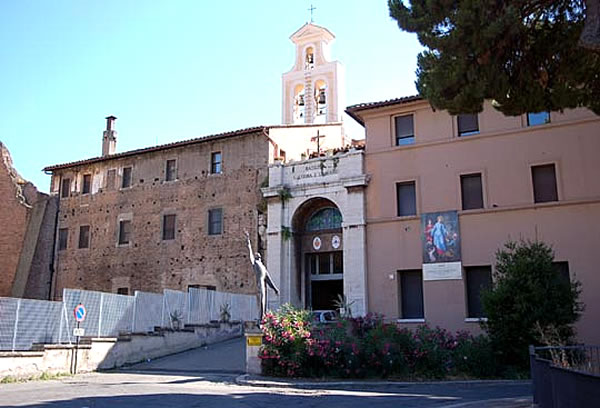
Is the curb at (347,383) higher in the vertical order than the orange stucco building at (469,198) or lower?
lower

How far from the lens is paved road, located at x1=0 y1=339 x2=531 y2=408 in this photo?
11537 mm

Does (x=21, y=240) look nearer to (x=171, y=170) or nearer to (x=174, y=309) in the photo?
(x=171, y=170)

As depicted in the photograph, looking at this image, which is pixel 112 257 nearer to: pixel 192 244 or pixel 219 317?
pixel 192 244

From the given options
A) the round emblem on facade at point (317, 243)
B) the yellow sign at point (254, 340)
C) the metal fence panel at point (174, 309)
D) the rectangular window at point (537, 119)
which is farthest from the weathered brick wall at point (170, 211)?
the rectangular window at point (537, 119)

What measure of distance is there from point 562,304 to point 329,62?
85.3 feet

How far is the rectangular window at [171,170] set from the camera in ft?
110

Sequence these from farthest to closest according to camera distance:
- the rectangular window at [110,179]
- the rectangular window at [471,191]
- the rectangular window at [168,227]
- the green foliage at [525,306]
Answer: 1. the rectangular window at [110,179]
2. the rectangular window at [168,227]
3. the rectangular window at [471,191]
4. the green foliage at [525,306]

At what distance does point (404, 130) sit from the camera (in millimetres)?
26500

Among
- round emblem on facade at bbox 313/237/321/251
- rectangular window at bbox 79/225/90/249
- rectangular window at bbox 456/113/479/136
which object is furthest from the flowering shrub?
rectangular window at bbox 79/225/90/249

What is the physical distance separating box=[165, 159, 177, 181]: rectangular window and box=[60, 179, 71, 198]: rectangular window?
789cm

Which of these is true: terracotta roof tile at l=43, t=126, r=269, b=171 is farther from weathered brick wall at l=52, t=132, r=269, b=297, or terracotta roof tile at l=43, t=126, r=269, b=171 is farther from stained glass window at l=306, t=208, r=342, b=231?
stained glass window at l=306, t=208, r=342, b=231

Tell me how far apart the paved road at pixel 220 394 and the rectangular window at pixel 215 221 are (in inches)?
513

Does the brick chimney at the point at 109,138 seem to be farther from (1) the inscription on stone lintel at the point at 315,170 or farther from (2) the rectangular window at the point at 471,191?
(2) the rectangular window at the point at 471,191

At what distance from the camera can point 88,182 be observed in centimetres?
3691
